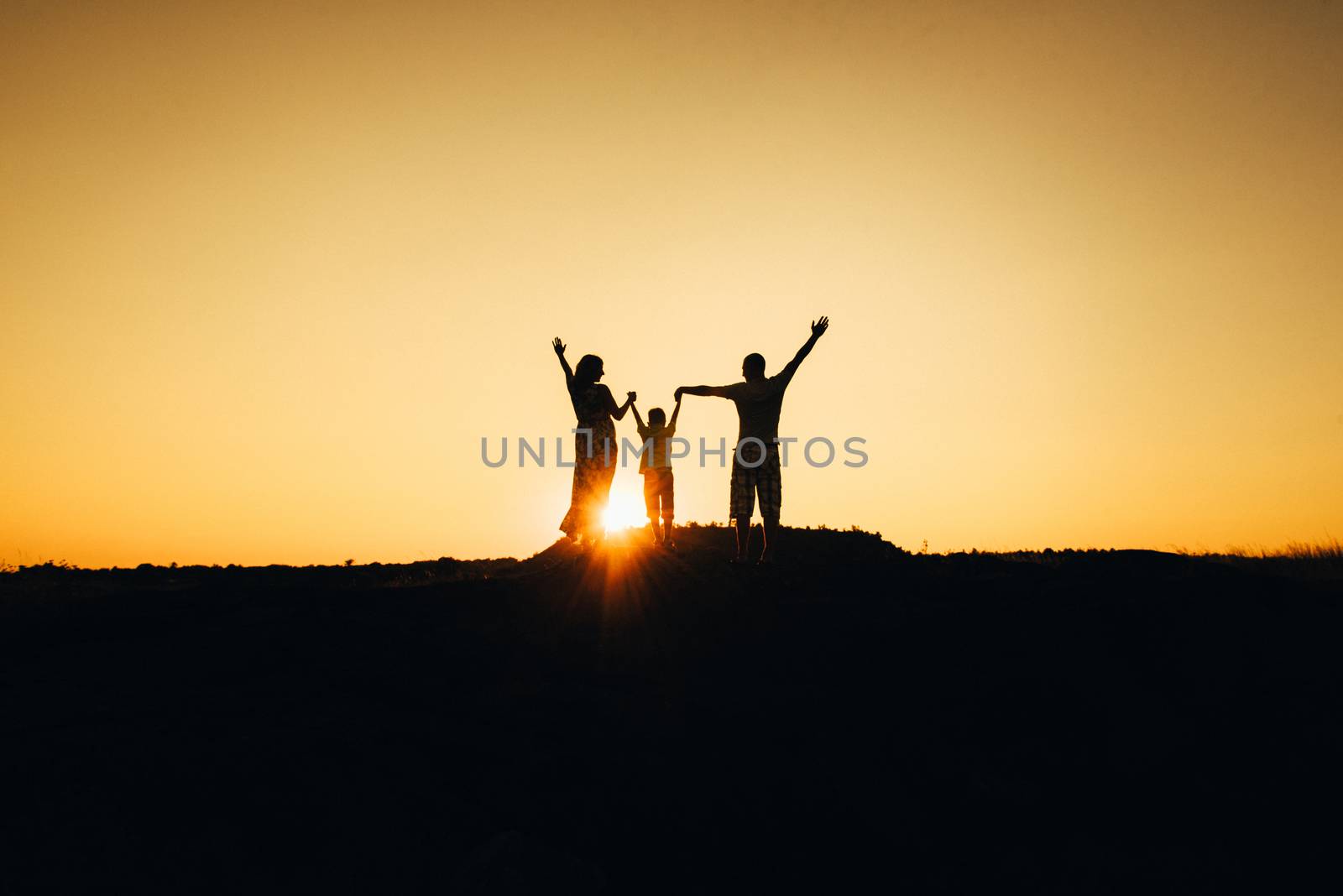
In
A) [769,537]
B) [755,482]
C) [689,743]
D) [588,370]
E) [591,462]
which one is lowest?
[689,743]

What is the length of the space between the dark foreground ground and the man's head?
2722 mm

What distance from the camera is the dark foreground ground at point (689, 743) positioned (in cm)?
481

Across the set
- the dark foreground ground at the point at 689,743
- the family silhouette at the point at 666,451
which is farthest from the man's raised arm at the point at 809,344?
the dark foreground ground at the point at 689,743

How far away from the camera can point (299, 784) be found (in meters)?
5.39

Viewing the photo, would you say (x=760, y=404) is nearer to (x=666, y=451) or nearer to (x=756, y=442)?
(x=756, y=442)

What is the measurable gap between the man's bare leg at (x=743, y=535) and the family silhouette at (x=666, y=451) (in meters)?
0.01

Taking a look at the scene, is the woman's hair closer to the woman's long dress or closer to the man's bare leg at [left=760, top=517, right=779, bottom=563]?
the woman's long dress

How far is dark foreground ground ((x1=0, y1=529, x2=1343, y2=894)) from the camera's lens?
4809 millimetres

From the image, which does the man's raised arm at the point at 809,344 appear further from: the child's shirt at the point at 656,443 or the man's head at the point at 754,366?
the child's shirt at the point at 656,443

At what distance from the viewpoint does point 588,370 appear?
498 inches

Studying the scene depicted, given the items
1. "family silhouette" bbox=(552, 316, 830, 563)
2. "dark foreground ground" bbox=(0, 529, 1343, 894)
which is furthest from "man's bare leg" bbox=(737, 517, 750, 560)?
"dark foreground ground" bbox=(0, 529, 1343, 894)

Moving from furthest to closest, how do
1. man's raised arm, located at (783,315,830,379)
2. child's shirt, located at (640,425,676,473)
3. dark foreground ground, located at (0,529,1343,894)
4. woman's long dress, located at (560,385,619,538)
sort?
child's shirt, located at (640,425,676,473)
woman's long dress, located at (560,385,619,538)
man's raised arm, located at (783,315,830,379)
dark foreground ground, located at (0,529,1343,894)

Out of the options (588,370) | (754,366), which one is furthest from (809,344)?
(588,370)

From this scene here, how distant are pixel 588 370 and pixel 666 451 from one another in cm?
181
